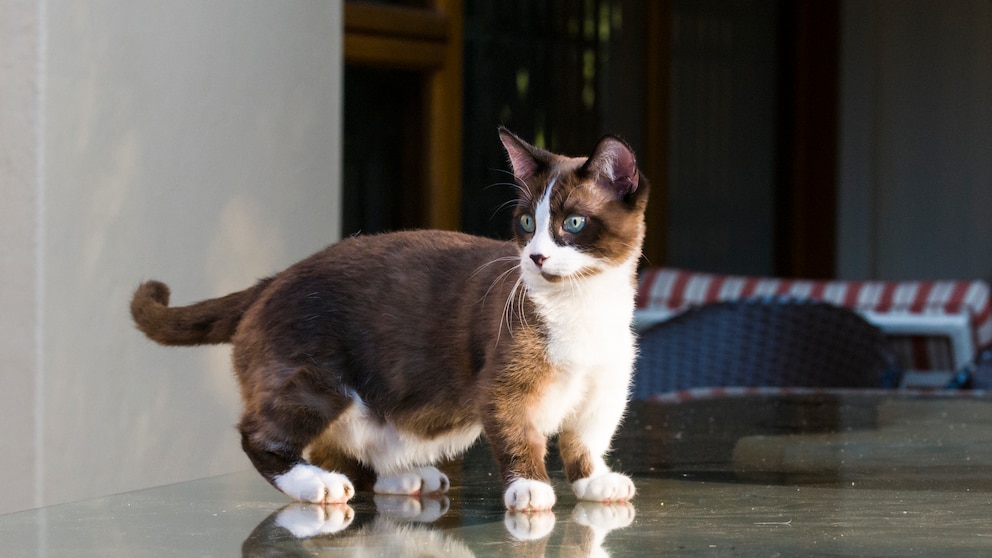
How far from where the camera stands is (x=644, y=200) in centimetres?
136

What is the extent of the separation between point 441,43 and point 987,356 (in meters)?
1.98

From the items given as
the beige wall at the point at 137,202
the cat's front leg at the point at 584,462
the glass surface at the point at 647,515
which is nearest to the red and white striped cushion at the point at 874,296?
the beige wall at the point at 137,202

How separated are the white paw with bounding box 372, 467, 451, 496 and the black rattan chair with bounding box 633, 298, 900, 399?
166cm

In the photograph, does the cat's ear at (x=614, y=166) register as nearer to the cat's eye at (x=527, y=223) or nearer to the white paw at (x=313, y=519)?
the cat's eye at (x=527, y=223)

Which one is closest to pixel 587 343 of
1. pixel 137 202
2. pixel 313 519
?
pixel 313 519

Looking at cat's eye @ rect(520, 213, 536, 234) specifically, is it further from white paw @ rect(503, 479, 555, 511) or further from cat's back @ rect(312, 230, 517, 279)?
white paw @ rect(503, 479, 555, 511)

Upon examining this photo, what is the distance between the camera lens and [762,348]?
9.80ft

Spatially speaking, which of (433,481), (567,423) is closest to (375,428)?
(433,481)

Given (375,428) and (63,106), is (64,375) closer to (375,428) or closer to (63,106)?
(63,106)

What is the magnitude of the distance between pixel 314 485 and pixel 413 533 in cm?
21

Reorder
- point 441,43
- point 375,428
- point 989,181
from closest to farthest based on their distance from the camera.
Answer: point 375,428 < point 441,43 < point 989,181

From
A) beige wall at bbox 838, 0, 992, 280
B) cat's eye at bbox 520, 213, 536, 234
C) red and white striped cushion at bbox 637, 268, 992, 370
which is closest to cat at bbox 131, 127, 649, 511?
cat's eye at bbox 520, 213, 536, 234

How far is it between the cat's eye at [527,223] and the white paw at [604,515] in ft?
0.95

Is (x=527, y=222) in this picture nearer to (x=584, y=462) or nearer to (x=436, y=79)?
(x=584, y=462)
